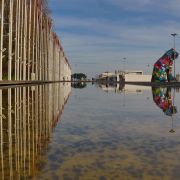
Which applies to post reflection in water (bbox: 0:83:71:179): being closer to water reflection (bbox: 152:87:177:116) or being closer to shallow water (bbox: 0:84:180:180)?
shallow water (bbox: 0:84:180:180)

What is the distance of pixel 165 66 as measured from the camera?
200 ft

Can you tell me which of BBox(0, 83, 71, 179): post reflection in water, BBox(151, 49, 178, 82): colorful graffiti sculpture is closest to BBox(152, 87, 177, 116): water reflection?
BBox(0, 83, 71, 179): post reflection in water

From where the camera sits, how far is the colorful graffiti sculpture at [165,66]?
6078cm

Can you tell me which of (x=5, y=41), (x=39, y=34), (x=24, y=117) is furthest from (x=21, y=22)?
(x=24, y=117)

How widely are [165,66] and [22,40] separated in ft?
84.2

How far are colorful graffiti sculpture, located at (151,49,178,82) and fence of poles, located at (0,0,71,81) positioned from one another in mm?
19232

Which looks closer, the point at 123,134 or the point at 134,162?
the point at 134,162

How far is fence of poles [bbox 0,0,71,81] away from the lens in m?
35.3

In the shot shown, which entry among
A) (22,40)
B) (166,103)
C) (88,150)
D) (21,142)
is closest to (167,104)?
(166,103)

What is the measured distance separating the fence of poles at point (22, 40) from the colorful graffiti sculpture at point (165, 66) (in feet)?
63.1

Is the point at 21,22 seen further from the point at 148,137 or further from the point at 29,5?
→ the point at 148,137

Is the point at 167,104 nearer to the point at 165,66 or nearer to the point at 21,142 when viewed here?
the point at 21,142

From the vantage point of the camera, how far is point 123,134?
8492 millimetres

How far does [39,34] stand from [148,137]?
55.8 metres
